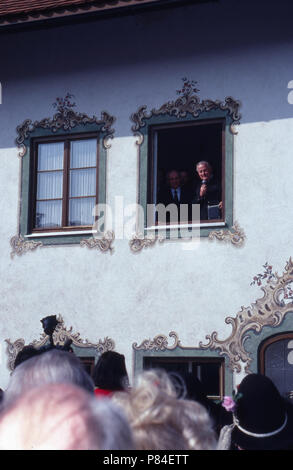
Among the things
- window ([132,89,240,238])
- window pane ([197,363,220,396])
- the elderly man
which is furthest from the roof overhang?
window pane ([197,363,220,396])

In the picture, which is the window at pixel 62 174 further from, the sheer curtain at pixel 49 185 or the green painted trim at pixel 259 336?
the green painted trim at pixel 259 336

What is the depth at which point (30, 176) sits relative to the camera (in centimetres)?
1169

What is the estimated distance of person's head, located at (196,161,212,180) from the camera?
1105 cm

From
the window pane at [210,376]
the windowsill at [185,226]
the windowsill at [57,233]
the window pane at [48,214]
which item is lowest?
the window pane at [210,376]

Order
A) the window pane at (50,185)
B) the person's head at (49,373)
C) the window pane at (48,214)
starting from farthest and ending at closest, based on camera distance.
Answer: the window pane at (50,185), the window pane at (48,214), the person's head at (49,373)

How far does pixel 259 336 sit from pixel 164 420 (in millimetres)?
8086

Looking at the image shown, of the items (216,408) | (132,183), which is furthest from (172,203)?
(216,408)

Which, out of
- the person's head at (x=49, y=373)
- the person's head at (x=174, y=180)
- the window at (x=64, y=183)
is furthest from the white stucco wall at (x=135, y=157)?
the person's head at (x=49, y=373)

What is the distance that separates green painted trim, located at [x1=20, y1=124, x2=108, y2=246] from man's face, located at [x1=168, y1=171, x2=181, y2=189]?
903 mm

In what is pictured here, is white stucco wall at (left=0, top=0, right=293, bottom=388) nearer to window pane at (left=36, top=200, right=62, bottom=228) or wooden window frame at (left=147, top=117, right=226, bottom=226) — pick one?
wooden window frame at (left=147, top=117, right=226, bottom=226)

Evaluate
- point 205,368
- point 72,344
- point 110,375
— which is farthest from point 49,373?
point 72,344

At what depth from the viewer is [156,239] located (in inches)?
421

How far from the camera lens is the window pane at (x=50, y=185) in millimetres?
11594

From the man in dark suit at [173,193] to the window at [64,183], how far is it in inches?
36.5
